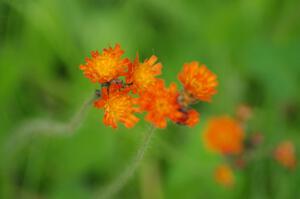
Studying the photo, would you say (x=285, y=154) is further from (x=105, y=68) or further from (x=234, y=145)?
(x=105, y=68)

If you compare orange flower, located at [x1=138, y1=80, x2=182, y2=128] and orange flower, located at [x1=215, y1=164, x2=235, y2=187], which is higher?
orange flower, located at [x1=215, y1=164, x2=235, y2=187]

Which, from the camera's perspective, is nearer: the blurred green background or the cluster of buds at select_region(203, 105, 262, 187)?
the cluster of buds at select_region(203, 105, 262, 187)

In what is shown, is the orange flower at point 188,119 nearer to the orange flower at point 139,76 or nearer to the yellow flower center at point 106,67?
the orange flower at point 139,76

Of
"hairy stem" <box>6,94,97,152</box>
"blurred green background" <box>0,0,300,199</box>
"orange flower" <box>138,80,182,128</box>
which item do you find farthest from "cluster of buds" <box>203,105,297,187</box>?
"orange flower" <box>138,80,182,128</box>

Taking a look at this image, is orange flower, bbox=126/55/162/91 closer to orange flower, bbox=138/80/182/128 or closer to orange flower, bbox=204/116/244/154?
orange flower, bbox=138/80/182/128

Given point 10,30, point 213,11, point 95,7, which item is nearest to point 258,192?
point 213,11

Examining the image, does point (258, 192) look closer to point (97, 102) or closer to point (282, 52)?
point (282, 52)
